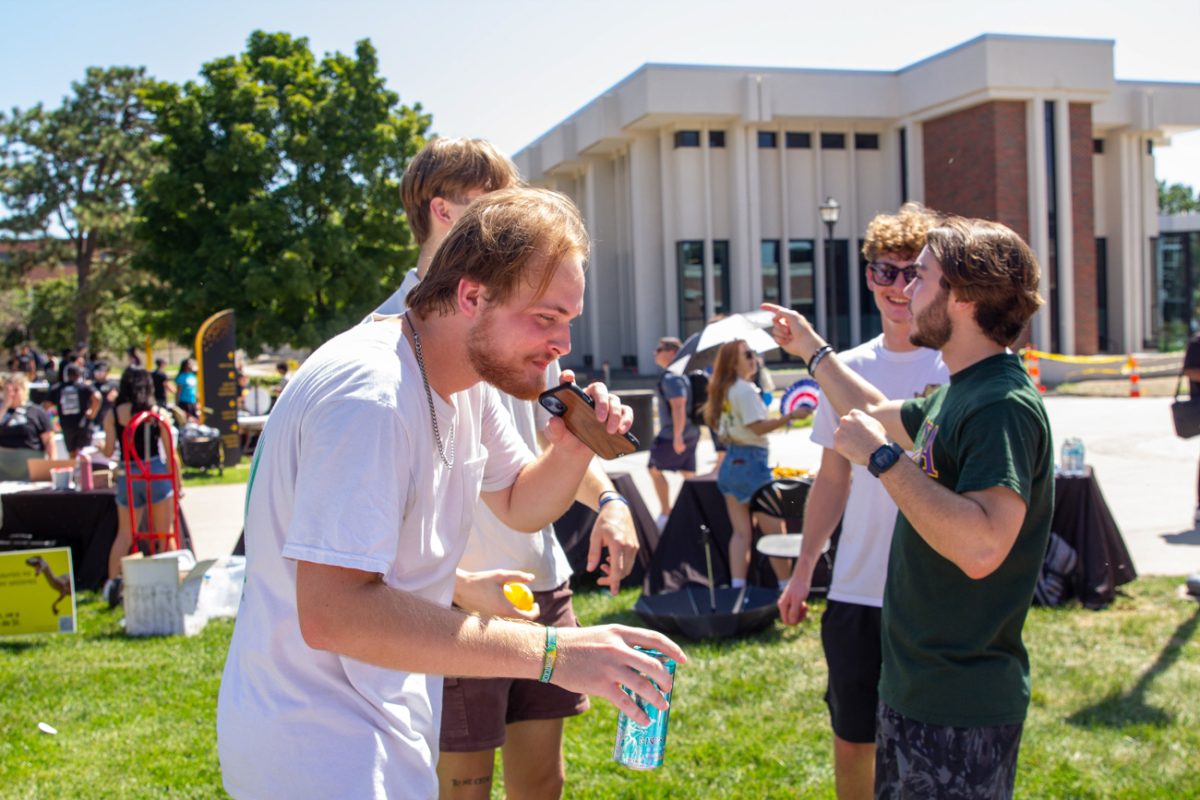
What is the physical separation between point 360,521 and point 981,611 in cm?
163

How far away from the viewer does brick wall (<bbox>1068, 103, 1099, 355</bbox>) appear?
34469 millimetres

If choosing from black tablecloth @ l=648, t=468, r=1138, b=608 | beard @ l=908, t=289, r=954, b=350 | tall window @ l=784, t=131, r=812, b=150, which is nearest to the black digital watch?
beard @ l=908, t=289, r=954, b=350

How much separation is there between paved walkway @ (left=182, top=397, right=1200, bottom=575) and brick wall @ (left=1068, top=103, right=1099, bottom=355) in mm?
15387

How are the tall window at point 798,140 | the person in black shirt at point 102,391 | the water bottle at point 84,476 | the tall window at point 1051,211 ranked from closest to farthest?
the water bottle at point 84,476, the person in black shirt at point 102,391, the tall window at point 1051,211, the tall window at point 798,140

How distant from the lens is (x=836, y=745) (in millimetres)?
3248

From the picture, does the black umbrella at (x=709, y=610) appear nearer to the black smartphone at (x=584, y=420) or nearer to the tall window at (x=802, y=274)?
the black smartphone at (x=584, y=420)

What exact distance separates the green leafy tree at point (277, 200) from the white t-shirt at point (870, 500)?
29180 millimetres

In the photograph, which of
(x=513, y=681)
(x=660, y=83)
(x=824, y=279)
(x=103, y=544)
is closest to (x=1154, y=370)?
(x=824, y=279)

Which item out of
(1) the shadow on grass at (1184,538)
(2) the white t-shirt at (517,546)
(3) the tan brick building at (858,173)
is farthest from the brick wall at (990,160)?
(2) the white t-shirt at (517,546)

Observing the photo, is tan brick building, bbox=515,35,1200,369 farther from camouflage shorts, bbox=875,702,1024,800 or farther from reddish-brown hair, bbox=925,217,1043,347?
camouflage shorts, bbox=875,702,1024,800

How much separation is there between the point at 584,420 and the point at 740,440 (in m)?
5.56

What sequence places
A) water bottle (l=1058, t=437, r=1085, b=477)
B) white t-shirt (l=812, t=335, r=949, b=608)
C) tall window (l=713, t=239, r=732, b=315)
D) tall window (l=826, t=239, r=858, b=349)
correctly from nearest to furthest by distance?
white t-shirt (l=812, t=335, r=949, b=608), water bottle (l=1058, t=437, r=1085, b=477), tall window (l=713, t=239, r=732, b=315), tall window (l=826, t=239, r=858, b=349)

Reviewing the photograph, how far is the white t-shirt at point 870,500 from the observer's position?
10.6 feet

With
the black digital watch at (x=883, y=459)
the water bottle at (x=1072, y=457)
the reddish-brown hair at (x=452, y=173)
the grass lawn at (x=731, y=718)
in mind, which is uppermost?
the reddish-brown hair at (x=452, y=173)
